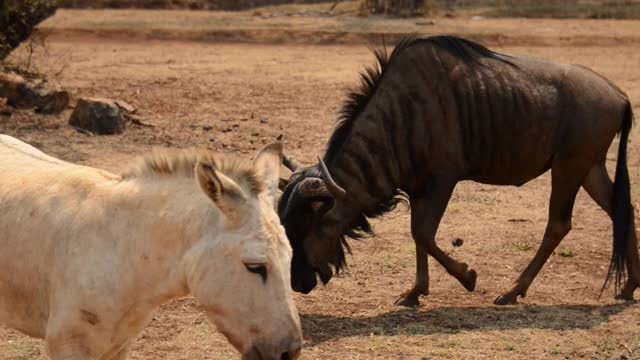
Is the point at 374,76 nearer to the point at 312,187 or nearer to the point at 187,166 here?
the point at 312,187

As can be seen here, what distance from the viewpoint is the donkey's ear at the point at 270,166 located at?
14.9 feet

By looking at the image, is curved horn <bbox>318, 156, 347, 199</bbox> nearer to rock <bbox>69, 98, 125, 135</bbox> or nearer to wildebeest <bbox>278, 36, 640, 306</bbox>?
wildebeest <bbox>278, 36, 640, 306</bbox>

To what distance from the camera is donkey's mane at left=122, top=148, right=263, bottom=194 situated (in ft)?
14.7

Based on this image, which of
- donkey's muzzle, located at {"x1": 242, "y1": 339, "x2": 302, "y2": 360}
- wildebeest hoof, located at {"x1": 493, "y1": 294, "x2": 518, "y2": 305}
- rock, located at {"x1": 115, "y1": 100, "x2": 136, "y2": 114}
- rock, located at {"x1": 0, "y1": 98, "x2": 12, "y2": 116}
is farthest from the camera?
rock, located at {"x1": 115, "y1": 100, "x2": 136, "y2": 114}

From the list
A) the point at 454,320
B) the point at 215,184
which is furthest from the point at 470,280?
the point at 215,184

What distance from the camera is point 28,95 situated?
13500mm

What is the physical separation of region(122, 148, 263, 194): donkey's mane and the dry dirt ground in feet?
7.50

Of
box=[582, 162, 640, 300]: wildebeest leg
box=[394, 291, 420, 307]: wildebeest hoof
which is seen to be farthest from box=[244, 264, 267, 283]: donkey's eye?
box=[582, 162, 640, 300]: wildebeest leg

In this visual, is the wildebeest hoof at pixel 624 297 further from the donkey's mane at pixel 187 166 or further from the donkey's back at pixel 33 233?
the donkey's back at pixel 33 233

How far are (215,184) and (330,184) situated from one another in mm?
3142

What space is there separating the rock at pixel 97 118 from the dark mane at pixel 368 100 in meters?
5.01

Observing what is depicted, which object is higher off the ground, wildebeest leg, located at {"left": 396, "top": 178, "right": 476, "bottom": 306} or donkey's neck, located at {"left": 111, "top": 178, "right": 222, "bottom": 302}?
donkey's neck, located at {"left": 111, "top": 178, "right": 222, "bottom": 302}

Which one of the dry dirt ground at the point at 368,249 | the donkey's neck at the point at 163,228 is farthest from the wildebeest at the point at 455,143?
the donkey's neck at the point at 163,228

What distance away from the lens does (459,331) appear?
23.9 ft
